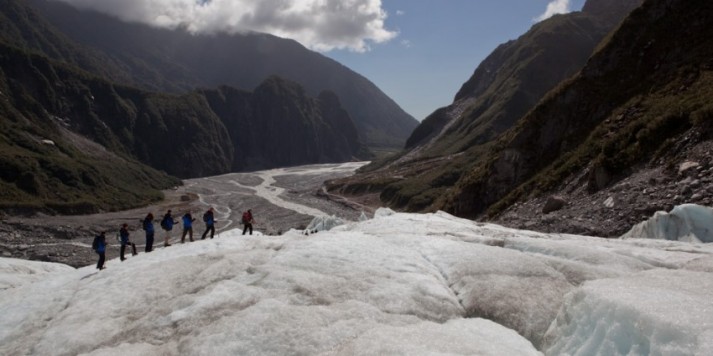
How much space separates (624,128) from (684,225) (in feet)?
63.8

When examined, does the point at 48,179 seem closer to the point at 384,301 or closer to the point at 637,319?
the point at 384,301

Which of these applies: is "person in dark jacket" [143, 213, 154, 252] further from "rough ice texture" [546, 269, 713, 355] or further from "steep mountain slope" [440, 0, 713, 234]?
"steep mountain slope" [440, 0, 713, 234]

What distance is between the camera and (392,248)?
2131 cm

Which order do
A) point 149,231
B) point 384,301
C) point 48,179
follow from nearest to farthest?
point 384,301, point 149,231, point 48,179

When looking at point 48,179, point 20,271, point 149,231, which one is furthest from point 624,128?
point 48,179

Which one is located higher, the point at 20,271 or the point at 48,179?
the point at 48,179

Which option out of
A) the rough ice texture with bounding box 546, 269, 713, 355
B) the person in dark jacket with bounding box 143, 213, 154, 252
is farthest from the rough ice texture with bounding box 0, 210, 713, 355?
the person in dark jacket with bounding box 143, 213, 154, 252

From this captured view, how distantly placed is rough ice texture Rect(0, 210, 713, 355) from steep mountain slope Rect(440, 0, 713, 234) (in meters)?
13.9

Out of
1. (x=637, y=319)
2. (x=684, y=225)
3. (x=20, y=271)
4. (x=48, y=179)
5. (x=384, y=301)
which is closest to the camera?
(x=637, y=319)

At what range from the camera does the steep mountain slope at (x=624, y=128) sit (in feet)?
110

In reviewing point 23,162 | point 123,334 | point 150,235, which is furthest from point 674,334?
point 23,162

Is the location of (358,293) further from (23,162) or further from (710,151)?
(23,162)

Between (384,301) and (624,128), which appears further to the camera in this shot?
(624,128)

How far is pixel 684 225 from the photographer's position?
25.0 meters
